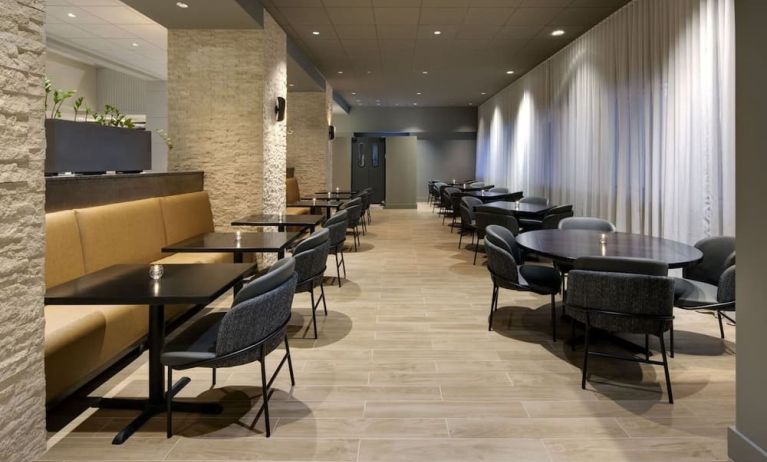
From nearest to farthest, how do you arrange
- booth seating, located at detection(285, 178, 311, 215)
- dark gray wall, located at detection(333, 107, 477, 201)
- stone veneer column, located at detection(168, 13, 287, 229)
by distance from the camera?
stone veneer column, located at detection(168, 13, 287, 229), booth seating, located at detection(285, 178, 311, 215), dark gray wall, located at detection(333, 107, 477, 201)

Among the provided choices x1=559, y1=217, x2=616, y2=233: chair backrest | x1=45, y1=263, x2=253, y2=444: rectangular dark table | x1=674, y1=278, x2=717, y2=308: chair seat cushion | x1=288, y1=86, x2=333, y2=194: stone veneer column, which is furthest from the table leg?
x1=288, y1=86, x2=333, y2=194: stone veneer column

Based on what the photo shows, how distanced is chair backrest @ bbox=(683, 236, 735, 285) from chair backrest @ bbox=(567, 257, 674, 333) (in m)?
1.23

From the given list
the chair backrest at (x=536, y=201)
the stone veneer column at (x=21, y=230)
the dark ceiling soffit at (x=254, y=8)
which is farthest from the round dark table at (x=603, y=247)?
the dark ceiling soffit at (x=254, y=8)

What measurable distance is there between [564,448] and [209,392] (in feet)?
6.61

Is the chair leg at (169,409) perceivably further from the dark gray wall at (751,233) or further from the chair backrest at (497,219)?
the chair backrest at (497,219)

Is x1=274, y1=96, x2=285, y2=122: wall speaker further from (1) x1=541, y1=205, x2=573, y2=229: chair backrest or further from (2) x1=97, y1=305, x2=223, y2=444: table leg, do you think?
(2) x1=97, y1=305, x2=223, y2=444: table leg

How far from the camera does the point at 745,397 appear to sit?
7.55 ft

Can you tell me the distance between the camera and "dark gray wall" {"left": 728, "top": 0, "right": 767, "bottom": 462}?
2189 mm

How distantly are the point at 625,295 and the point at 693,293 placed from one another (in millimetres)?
1019

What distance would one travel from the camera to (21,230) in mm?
2301

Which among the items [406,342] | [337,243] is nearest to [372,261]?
[337,243]

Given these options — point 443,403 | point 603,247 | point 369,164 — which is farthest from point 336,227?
point 369,164

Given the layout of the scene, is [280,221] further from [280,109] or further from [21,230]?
[21,230]

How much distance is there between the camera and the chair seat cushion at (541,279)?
393 centimetres
